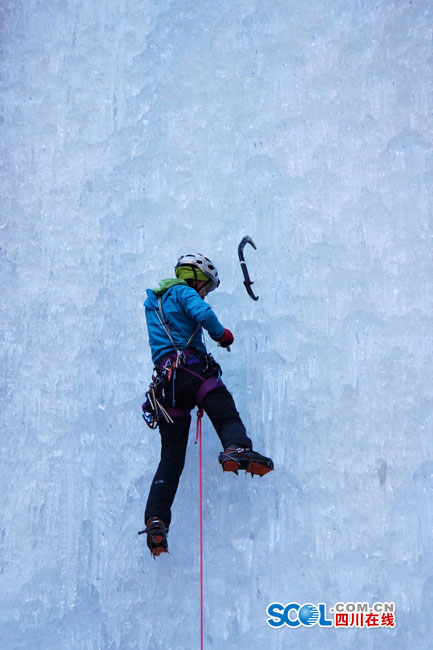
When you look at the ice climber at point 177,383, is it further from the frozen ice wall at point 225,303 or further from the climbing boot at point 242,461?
the frozen ice wall at point 225,303

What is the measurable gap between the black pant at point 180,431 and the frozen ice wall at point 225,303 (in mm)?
398

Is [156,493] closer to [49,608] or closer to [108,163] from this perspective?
[49,608]

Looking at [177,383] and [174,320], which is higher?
[174,320]

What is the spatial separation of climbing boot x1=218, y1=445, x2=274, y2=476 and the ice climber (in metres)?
0.11

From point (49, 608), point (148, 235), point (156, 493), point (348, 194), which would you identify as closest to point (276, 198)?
point (348, 194)

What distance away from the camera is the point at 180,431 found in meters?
3.25

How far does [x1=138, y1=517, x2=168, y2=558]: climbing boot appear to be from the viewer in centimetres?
300

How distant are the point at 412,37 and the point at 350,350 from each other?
1808mm

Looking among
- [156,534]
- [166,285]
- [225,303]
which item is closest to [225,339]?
[166,285]

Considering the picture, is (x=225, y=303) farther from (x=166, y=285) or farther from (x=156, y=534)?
(x=156, y=534)

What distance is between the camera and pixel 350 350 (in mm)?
3752

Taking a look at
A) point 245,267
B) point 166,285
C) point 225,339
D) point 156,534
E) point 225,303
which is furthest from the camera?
point 225,303

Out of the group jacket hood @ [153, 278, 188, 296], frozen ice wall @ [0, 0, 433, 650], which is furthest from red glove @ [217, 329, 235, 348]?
frozen ice wall @ [0, 0, 433, 650]

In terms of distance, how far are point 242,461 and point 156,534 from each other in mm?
470
